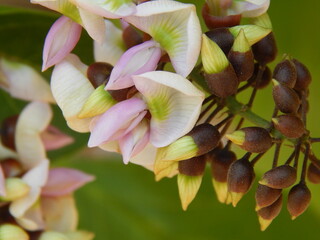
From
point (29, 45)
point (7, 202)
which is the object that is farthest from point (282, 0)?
point (7, 202)

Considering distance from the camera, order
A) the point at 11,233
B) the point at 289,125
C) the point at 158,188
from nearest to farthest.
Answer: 1. the point at 289,125
2. the point at 11,233
3. the point at 158,188

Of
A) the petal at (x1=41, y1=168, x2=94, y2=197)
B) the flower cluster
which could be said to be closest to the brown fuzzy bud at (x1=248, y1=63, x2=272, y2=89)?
the flower cluster

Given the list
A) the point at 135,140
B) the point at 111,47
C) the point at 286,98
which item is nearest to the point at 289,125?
the point at 286,98

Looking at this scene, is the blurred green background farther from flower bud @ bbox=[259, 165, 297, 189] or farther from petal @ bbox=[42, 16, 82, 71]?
flower bud @ bbox=[259, 165, 297, 189]

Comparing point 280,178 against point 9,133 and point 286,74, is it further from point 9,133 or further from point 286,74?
point 9,133

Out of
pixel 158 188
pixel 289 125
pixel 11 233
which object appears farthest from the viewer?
pixel 158 188

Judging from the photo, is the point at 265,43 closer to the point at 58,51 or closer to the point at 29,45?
the point at 58,51

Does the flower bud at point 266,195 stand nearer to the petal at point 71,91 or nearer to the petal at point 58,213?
the petal at point 71,91

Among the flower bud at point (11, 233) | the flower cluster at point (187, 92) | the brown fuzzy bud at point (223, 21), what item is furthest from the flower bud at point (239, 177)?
the flower bud at point (11, 233)
